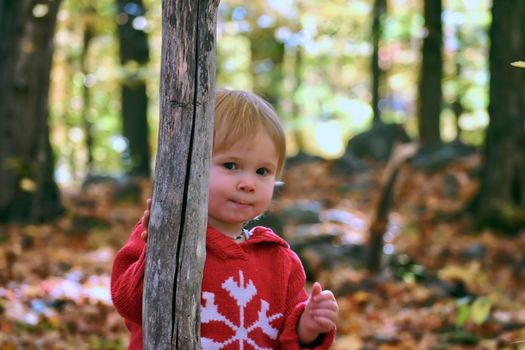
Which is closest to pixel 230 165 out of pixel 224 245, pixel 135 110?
pixel 224 245

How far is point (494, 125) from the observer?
436 inches

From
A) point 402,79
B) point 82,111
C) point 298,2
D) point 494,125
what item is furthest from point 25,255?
point 402,79

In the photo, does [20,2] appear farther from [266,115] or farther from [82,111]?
[82,111]

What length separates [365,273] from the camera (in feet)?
30.4

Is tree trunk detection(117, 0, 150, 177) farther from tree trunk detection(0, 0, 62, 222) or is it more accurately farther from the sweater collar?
the sweater collar

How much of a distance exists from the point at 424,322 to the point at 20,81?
19.8 feet

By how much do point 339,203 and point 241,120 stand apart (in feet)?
39.4

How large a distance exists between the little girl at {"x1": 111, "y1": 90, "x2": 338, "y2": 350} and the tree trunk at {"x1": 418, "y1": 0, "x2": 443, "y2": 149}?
1367cm

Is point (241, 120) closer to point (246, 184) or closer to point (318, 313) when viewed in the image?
point (246, 184)

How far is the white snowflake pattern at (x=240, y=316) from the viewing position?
8.99ft

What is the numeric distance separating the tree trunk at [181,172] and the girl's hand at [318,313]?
40cm

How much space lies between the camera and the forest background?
6715 mm

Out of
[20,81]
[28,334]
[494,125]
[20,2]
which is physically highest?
[20,2]

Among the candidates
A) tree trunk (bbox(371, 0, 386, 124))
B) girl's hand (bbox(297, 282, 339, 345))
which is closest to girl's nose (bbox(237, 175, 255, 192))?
girl's hand (bbox(297, 282, 339, 345))
